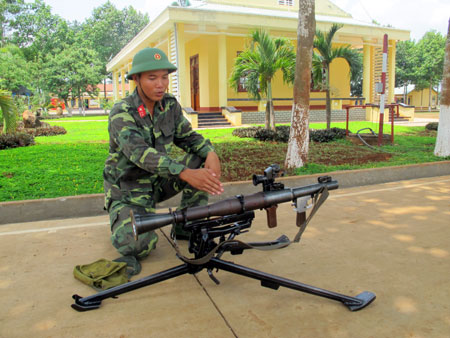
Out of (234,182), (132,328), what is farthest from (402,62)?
(132,328)

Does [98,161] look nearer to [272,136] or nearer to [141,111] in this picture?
[141,111]

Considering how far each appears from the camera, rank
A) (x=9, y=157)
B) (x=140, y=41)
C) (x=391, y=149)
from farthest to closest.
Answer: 1. (x=140, y=41)
2. (x=391, y=149)
3. (x=9, y=157)

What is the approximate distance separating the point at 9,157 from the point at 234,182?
4.39 m

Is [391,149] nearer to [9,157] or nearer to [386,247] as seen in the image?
[386,247]

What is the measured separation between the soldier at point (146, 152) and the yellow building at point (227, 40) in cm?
1257

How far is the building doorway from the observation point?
64.8 ft

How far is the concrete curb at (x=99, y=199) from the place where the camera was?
166 inches

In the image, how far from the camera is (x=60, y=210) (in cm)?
437

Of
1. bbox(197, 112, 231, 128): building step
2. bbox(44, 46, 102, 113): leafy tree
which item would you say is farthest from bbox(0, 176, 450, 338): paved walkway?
bbox(44, 46, 102, 113): leafy tree

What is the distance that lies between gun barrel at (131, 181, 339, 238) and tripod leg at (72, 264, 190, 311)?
38 cm

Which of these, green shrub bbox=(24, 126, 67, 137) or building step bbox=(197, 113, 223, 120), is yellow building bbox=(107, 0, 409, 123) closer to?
building step bbox=(197, 113, 223, 120)

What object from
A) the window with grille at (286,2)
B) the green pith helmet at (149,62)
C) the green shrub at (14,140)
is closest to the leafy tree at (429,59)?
the window with grille at (286,2)

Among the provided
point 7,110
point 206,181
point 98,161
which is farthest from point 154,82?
point 7,110

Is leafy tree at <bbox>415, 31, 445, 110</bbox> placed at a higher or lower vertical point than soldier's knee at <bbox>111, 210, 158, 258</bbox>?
higher
